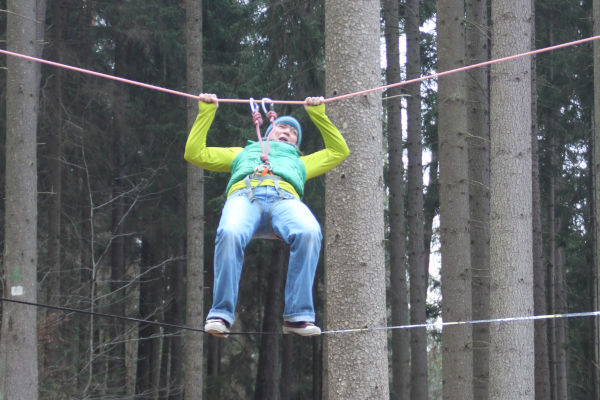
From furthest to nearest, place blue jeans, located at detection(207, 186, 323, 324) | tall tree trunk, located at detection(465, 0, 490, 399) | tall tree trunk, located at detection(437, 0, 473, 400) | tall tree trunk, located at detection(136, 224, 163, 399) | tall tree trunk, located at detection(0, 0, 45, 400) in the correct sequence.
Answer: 1. tall tree trunk, located at detection(136, 224, 163, 399)
2. tall tree trunk, located at detection(465, 0, 490, 399)
3. tall tree trunk, located at detection(437, 0, 473, 400)
4. tall tree trunk, located at detection(0, 0, 45, 400)
5. blue jeans, located at detection(207, 186, 323, 324)

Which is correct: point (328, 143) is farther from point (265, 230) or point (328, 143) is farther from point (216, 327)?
point (216, 327)

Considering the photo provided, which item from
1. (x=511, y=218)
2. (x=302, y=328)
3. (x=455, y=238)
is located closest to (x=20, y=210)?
(x=455, y=238)

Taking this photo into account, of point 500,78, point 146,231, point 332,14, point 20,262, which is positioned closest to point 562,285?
point 146,231

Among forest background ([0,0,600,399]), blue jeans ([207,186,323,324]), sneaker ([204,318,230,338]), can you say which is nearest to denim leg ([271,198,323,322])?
blue jeans ([207,186,323,324])

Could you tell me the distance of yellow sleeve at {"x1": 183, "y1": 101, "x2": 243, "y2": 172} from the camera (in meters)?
5.38

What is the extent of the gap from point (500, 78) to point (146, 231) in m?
11.4

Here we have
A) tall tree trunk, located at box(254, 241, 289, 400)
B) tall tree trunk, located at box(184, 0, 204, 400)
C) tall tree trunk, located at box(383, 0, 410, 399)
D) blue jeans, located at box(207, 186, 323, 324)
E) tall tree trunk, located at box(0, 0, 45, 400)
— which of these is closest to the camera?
blue jeans, located at box(207, 186, 323, 324)

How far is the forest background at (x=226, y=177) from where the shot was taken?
49.8ft

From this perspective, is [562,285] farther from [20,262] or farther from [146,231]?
[20,262]

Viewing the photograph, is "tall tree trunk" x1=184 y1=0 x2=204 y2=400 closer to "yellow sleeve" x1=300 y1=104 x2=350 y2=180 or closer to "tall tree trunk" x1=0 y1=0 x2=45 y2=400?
"tall tree trunk" x1=0 y1=0 x2=45 y2=400

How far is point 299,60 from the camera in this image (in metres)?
16.6

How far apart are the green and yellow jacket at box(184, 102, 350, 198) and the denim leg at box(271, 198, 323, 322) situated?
27 centimetres

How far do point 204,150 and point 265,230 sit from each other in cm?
72

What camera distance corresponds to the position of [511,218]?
9477mm
